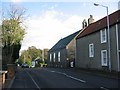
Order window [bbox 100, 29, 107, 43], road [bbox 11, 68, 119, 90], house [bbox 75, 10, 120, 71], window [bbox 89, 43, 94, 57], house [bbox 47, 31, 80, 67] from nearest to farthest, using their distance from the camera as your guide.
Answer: road [bbox 11, 68, 119, 90] < house [bbox 75, 10, 120, 71] < window [bbox 100, 29, 107, 43] < window [bbox 89, 43, 94, 57] < house [bbox 47, 31, 80, 67]

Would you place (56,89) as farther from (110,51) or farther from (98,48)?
(98,48)

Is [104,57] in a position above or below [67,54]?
below

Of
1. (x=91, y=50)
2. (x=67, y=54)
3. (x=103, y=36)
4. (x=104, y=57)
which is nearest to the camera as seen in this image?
(x=104, y=57)

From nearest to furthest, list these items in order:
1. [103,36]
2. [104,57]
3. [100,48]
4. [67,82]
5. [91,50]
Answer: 1. [67,82]
2. [104,57]
3. [103,36]
4. [100,48]
5. [91,50]

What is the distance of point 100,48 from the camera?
3703 centimetres

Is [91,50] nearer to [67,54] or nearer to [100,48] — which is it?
[100,48]

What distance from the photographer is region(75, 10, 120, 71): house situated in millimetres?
31791

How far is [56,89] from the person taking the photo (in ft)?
50.2

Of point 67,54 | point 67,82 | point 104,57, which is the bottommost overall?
point 67,82

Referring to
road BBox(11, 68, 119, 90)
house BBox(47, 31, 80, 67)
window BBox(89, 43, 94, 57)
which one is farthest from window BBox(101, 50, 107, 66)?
house BBox(47, 31, 80, 67)

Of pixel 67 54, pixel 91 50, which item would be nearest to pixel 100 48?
pixel 91 50

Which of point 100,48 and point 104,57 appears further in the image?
point 100,48

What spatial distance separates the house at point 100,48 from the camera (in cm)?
3179

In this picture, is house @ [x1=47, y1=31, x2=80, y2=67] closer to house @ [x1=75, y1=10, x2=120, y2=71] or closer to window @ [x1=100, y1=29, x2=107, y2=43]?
house @ [x1=75, y1=10, x2=120, y2=71]
